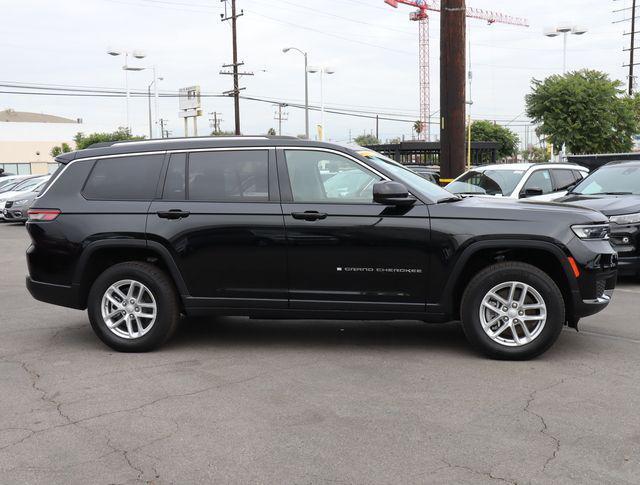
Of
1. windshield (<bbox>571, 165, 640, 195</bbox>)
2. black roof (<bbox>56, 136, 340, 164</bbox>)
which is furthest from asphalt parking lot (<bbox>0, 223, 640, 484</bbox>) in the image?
windshield (<bbox>571, 165, 640, 195</bbox>)

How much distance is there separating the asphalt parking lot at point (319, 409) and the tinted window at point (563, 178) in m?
5.69

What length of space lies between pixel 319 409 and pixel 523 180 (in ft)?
27.3

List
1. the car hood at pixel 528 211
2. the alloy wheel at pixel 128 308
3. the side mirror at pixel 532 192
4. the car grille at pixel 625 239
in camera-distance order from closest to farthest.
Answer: the car hood at pixel 528 211 < the alloy wheel at pixel 128 308 < the car grille at pixel 625 239 < the side mirror at pixel 532 192

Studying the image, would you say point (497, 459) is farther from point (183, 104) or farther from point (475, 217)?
point (183, 104)

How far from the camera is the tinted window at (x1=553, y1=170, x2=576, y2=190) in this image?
483 inches

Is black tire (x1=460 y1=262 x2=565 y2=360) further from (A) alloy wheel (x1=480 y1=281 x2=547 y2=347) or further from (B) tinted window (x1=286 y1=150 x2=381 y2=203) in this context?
(B) tinted window (x1=286 y1=150 x2=381 y2=203)

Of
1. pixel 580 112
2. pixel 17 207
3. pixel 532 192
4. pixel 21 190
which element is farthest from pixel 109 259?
pixel 580 112

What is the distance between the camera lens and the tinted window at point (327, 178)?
5.98m

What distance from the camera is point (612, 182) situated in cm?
1045

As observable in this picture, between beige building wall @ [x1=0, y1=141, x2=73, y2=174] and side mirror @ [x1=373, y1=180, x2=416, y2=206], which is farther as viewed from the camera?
beige building wall @ [x1=0, y1=141, x2=73, y2=174]

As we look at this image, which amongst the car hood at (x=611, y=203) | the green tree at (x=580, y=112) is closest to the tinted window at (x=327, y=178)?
the car hood at (x=611, y=203)

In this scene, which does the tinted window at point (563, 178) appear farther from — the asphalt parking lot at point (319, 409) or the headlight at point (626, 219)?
the asphalt parking lot at point (319, 409)

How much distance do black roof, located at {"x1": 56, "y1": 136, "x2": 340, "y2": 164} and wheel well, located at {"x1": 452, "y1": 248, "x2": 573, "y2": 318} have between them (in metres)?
1.45

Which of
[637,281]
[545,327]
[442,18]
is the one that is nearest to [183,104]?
[442,18]
